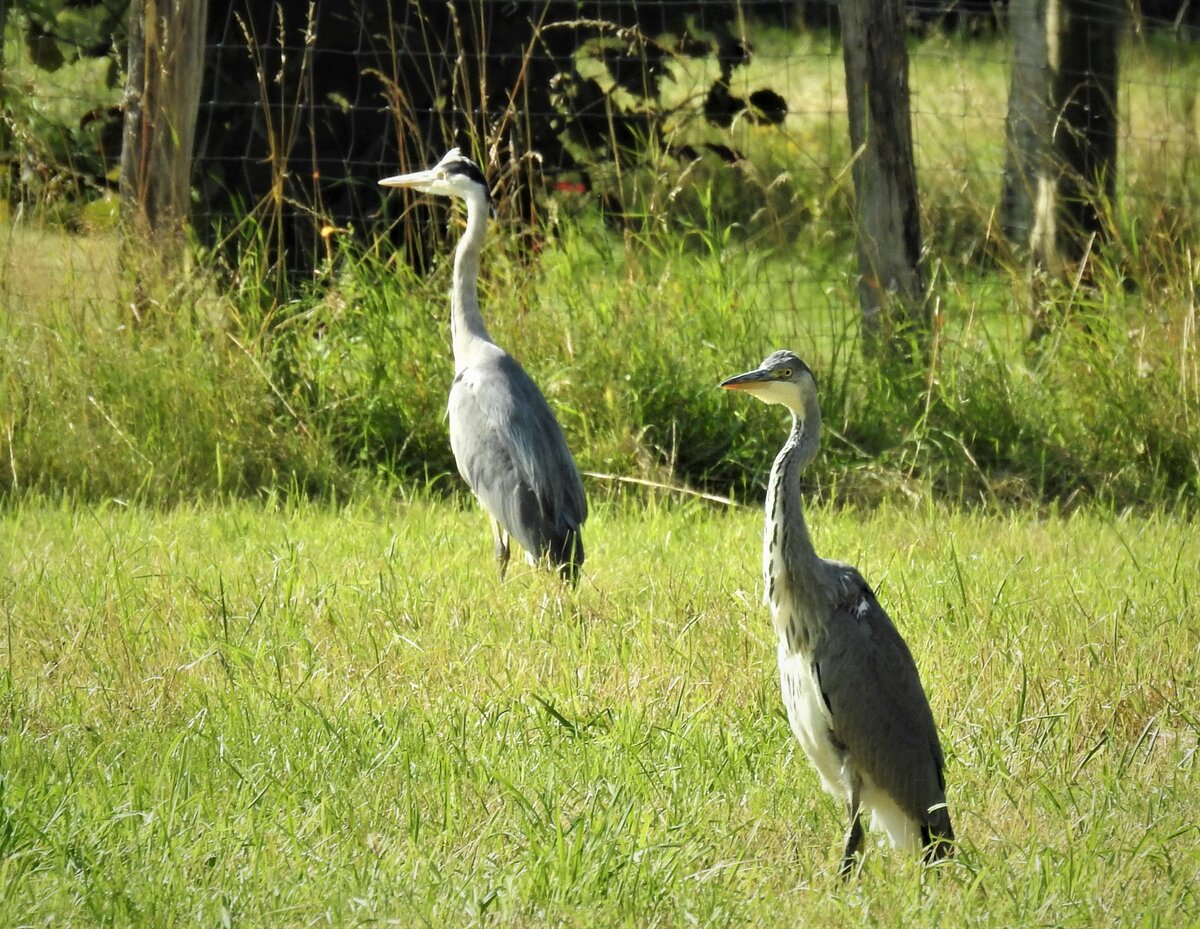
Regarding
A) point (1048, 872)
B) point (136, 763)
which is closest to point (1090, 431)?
point (1048, 872)

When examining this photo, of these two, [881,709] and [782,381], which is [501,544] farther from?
[881,709]

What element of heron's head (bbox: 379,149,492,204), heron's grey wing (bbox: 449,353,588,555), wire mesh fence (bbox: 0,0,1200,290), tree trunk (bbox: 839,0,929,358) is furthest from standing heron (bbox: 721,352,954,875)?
wire mesh fence (bbox: 0,0,1200,290)

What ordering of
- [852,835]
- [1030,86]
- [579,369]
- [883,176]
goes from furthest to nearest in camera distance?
[1030,86] → [883,176] → [579,369] → [852,835]

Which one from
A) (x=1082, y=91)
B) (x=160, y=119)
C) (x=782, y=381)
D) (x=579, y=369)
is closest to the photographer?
(x=782, y=381)

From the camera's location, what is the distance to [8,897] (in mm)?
2799

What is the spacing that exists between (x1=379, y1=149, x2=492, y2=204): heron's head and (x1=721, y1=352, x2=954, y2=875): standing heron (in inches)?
109

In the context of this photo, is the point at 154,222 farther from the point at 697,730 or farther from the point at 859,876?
the point at 859,876

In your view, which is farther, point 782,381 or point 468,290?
point 468,290

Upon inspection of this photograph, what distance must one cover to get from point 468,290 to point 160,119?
1.57 meters

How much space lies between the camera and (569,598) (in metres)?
4.79

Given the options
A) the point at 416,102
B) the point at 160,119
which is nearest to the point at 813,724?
the point at 160,119

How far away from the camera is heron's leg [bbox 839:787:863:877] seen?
324cm

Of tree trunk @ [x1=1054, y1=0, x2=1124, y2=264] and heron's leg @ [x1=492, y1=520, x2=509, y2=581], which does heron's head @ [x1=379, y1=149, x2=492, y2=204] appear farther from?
tree trunk @ [x1=1054, y1=0, x2=1124, y2=264]

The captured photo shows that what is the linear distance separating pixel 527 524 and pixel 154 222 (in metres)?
2.40
